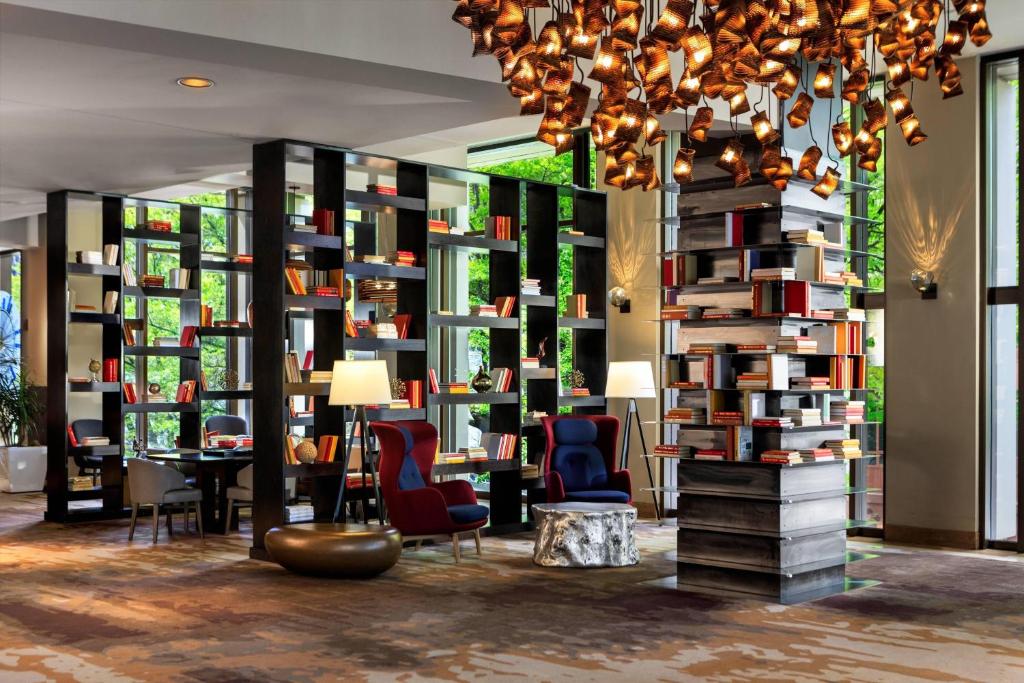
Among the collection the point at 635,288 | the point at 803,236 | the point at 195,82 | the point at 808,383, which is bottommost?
the point at 808,383

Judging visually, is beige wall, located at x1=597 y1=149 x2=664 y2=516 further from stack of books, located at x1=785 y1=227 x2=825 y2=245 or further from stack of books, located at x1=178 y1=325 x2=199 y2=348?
stack of books, located at x1=178 y1=325 x2=199 y2=348

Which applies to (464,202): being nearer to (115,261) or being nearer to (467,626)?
(115,261)

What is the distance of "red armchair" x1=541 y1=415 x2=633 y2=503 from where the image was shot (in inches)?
392

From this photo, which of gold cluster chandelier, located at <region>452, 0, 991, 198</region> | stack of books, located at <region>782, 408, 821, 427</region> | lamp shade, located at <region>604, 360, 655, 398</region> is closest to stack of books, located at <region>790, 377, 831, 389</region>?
stack of books, located at <region>782, 408, 821, 427</region>

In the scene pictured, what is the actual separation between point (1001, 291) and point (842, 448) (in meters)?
2.81

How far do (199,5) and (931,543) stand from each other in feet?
23.7

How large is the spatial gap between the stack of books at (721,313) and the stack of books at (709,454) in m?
0.88

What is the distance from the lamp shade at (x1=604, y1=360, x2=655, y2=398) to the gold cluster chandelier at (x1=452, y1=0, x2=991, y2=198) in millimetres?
6125

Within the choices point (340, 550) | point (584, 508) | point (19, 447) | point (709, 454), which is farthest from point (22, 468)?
point (709, 454)

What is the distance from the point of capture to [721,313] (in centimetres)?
766

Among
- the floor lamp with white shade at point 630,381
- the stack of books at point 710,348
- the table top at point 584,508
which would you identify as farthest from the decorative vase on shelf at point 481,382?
the stack of books at point 710,348

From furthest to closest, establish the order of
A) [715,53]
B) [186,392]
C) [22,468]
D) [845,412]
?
[22,468] → [186,392] → [845,412] → [715,53]

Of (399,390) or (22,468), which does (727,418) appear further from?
(22,468)

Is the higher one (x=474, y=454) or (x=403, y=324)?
(x=403, y=324)
